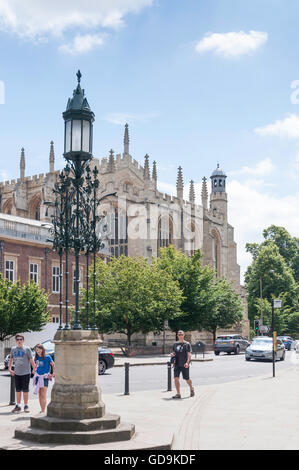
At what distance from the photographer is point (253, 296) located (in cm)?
6975

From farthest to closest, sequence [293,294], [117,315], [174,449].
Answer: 1. [293,294]
2. [117,315]
3. [174,449]

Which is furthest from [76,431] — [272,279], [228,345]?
[272,279]

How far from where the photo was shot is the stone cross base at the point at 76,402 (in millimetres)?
8258

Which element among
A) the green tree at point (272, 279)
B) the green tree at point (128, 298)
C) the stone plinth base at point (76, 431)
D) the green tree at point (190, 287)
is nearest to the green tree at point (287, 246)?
the green tree at point (272, 279)

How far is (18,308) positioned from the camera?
28859mm

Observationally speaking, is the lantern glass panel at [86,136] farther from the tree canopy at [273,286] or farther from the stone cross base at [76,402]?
the tree canopy at [273,286]

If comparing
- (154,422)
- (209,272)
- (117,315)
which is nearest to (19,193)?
(209,272)

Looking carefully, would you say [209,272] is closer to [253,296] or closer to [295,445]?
[253,296]

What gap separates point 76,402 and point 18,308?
2085 centimetres

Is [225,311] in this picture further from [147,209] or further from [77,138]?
[77,138]

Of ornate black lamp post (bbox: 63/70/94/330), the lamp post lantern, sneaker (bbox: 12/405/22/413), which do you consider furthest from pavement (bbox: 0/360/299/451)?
the lamp post lantern

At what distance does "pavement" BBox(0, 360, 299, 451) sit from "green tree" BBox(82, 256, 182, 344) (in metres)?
19.3
